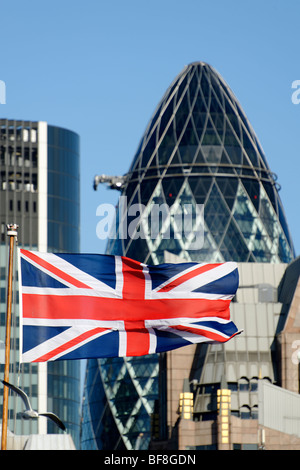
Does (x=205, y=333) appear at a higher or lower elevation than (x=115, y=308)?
lower

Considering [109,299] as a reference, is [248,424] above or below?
below

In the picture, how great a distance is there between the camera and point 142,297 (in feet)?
140

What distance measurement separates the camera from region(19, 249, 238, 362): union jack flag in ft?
133

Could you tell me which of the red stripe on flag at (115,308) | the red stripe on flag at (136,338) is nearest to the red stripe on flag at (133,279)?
the red stripe on flag at (115,308)

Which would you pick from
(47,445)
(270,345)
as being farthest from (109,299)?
(47,445)

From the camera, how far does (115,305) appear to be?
42188 millimetres

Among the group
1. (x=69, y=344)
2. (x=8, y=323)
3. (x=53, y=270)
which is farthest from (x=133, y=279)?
(x=8, y=323)

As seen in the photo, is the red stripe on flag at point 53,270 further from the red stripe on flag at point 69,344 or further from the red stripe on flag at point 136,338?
the red stripe on flag at point 136,338

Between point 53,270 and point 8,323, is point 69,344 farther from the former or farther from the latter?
point 8,323

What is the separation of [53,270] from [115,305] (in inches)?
106

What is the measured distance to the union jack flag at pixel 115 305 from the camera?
40406mm
